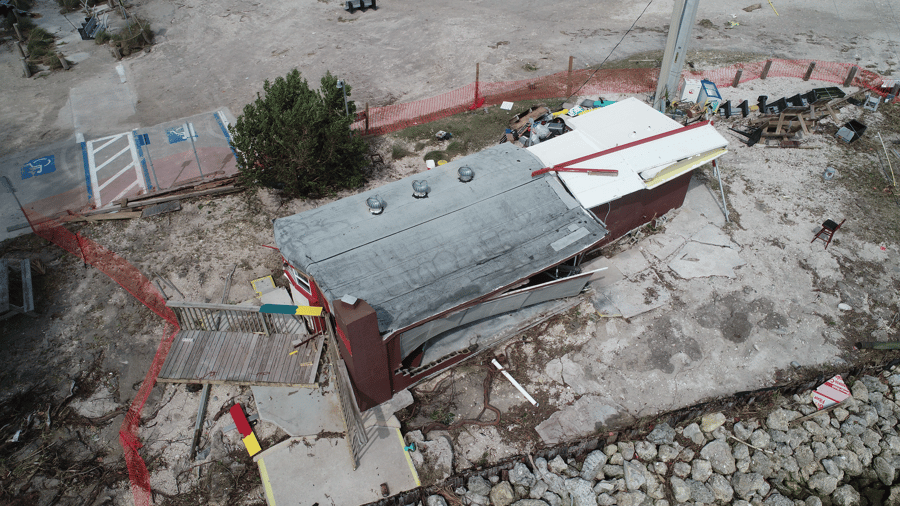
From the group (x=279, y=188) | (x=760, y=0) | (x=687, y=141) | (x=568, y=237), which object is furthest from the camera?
(x=760, y=0)

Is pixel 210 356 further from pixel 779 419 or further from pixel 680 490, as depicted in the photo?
pixel 779 419

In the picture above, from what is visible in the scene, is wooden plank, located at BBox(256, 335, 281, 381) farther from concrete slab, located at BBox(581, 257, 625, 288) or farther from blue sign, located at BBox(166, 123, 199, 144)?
blue sign, located at BBox(166, 123, 199, 144)

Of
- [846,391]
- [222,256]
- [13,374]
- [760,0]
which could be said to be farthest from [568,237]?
[760,0]

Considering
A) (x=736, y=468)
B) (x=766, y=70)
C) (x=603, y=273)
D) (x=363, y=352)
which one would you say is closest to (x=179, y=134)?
(x=363, y=352)

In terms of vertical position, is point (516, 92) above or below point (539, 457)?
above

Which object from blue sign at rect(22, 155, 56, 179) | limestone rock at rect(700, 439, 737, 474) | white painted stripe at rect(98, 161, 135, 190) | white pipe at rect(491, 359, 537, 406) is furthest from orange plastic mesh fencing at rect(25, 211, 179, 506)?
limestone rock at rect(700, 439, 737, 474)

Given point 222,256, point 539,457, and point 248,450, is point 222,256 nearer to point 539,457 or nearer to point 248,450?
point 248,450
